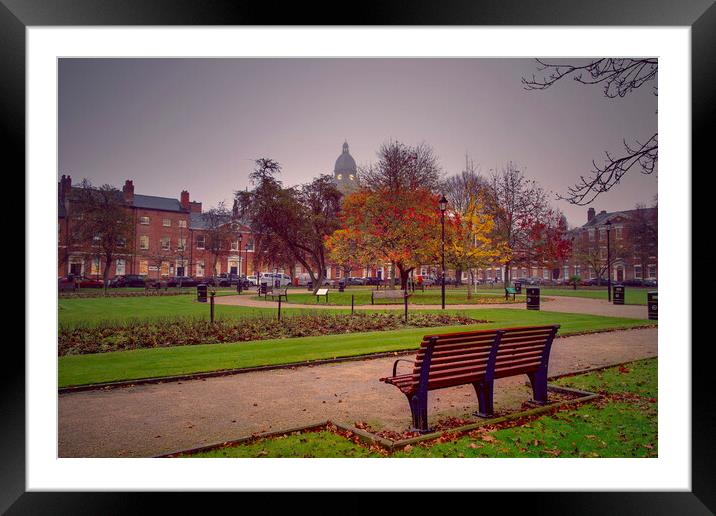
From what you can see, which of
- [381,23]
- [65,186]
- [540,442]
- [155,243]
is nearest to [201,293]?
[65,186]

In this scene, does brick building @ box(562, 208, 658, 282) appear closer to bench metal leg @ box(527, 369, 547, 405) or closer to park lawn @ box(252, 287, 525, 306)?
park lawn @ box(252, 287, 525, 306)

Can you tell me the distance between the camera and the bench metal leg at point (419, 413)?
14.2ft

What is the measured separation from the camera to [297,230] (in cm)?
2409

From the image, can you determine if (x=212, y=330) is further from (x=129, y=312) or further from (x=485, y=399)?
(x=485, y=399)

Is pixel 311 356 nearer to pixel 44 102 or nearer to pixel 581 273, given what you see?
pixel 44 102

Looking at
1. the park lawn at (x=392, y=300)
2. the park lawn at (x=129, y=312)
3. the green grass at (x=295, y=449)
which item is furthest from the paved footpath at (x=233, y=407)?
the park lawn at (x=392, y=300)

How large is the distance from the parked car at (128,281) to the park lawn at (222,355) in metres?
20.5

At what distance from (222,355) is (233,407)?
304cm

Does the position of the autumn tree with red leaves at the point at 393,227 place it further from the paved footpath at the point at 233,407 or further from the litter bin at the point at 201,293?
the paved footpath at the point at 233,407

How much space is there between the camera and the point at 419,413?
439 centimetres

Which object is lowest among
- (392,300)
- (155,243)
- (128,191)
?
(392,300)

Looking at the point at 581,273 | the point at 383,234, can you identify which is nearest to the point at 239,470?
the point at 383,234

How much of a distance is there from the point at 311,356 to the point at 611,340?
6.57 meters

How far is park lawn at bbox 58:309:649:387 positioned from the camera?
268 inches
